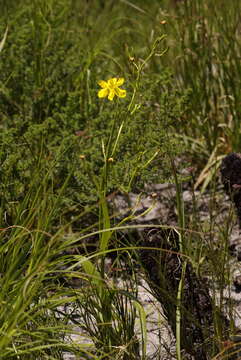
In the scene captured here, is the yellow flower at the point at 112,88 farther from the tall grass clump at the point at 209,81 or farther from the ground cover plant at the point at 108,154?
the tall grass clump at the point at 209,81

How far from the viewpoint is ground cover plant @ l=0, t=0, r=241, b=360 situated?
2.33 m

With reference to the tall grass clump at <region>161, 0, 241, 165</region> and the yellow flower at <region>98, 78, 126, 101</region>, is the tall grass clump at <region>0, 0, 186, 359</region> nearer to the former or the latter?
the yellow flower at <region>98, 78, 126, 101</region>

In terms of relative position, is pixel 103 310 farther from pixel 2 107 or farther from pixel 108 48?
pixel 108 48

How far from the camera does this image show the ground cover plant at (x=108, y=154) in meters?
2.33

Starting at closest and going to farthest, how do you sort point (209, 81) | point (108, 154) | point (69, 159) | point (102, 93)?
point (108, 154), point (102, 93), point (69, 159), point (209, 81)

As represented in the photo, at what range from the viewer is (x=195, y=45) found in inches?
149

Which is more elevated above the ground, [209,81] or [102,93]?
[209,81]

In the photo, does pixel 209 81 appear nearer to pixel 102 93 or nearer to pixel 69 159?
pixel 69 159

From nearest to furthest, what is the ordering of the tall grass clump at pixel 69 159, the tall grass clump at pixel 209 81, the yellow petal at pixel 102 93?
the tall grass clump at pixel 69 159
the yellow petal at pixel 102 93
the tall grass clump at pixel 209 81

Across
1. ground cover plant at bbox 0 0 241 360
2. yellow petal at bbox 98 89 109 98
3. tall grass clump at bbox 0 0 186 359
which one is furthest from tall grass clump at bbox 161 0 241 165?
yellow petal at bbox 98 89 109 98

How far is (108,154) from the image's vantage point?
2252mm

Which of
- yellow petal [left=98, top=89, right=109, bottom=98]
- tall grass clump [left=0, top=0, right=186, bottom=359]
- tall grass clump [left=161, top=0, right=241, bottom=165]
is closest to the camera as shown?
tall grass clump [left=0, top=0, right=186, bottom=359]

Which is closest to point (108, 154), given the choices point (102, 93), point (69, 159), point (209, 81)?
point (102, 93)

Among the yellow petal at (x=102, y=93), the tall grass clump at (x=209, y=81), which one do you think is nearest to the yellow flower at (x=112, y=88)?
the yellow petal at (x=102, y=93)
